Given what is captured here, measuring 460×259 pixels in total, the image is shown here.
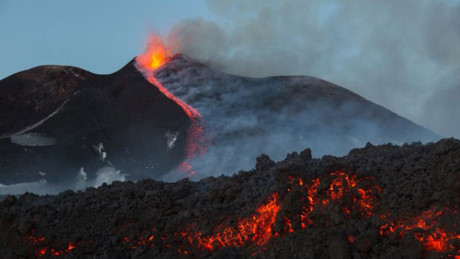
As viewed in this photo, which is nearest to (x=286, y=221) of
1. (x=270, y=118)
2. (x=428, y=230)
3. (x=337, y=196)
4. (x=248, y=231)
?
(x=248, y=231)

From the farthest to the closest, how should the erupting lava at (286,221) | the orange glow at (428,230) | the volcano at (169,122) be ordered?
the volcano at (169,122)
the erupting lava at (286,221)
the orange glow at (428,230)

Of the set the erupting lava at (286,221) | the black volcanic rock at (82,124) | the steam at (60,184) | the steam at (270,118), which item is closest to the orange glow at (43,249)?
the erupting lava at (286,221)

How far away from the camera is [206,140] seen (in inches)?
813

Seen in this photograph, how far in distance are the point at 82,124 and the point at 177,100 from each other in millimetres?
4212

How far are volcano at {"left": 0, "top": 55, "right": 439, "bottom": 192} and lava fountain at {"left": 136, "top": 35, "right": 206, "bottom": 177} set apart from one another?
0.08 m

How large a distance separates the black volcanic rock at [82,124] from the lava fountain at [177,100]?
0.30 m

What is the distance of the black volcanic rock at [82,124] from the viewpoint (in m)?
20.8

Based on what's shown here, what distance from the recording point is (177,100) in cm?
2366

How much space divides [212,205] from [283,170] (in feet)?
4.27

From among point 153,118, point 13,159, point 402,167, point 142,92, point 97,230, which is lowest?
point 97,230

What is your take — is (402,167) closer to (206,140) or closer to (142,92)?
(206,140)

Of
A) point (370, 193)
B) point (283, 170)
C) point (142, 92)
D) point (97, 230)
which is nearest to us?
point (370, 193)

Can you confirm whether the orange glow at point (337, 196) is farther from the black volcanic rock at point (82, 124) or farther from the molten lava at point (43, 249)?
the black volcanic rock at point (82, 124)

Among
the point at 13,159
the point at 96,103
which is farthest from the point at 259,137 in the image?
the point at 13,159
